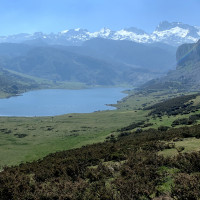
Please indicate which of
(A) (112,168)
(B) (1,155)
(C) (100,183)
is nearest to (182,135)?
(A) (112,168)

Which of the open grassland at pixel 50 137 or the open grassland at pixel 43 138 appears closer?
the open grassland at pixel 43 138

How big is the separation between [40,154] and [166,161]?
165ft

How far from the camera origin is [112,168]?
22984 millimetres

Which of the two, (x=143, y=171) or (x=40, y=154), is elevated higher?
(x=143, y=171)

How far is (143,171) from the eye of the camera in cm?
2031

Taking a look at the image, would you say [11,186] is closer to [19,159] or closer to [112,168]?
[112,168]

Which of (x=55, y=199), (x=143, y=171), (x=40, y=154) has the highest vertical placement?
(x=143, y=171)

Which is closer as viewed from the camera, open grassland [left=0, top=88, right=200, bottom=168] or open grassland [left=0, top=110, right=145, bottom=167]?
open grassland [left=0, top=110, right=145, bottom=167]

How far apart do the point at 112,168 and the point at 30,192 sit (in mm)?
8179

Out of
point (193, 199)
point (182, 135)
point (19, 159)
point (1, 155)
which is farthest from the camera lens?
point (1, 155)

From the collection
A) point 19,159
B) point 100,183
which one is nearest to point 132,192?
point 100,183

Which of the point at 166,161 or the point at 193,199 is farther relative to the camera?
the point at 166,161

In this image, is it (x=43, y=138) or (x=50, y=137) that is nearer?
(x=43, y=138)

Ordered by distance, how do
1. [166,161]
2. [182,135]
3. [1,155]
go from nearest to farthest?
[166,161], [182,135], [1,155]
